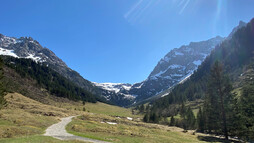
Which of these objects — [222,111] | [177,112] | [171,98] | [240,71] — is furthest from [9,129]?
[240,71]

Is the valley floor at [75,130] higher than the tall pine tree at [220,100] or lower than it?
lower

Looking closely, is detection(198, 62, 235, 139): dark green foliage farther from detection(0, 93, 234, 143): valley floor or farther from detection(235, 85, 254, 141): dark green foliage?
detection(0, 93, 234, 143): valley floor

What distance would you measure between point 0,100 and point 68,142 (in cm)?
2157

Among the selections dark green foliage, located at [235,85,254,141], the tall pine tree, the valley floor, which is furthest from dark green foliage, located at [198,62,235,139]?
the valley floor

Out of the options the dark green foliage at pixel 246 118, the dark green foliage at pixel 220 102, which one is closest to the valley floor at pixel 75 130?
the dark green foliage at pixel 220 102

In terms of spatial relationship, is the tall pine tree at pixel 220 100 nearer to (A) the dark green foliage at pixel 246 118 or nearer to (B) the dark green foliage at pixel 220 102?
(B) the dark green foliage at pixel 220 102

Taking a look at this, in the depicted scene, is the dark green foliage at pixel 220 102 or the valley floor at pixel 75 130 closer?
the valley floor at pixel 75 130

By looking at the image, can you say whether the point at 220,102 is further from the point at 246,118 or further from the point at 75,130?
the point at 75,130

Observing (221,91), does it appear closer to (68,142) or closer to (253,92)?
(253,92)

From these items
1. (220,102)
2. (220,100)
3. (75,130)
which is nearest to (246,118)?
(220,102)

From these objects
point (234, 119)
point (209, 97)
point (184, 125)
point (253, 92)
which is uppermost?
point (253, 92)

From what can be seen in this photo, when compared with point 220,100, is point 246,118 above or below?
below

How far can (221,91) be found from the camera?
41688 millimetres

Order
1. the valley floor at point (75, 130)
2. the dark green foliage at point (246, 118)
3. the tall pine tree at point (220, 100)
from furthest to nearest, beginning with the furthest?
the tall pine tree at point (220, 100) < the dark green foliage at point (246, 118) < the valley floor at point (75, 130)
